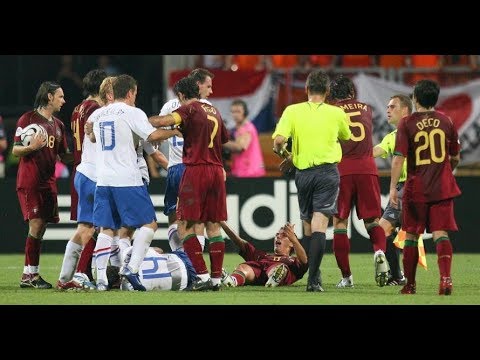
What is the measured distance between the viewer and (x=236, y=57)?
66.8 feet

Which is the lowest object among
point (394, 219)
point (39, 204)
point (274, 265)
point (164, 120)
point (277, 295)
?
point (277, 295)

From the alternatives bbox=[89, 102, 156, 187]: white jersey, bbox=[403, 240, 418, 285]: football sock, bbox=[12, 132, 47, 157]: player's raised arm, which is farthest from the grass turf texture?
bbox=[12, 132, 47, 157]: player's raised arm

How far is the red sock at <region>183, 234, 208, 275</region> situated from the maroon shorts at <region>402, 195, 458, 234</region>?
200cm

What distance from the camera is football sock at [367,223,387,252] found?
12438 millimetres

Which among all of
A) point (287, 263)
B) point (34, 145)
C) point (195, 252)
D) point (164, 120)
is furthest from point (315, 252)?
point (34, 145)

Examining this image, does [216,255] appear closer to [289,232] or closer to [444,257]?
[289,232]

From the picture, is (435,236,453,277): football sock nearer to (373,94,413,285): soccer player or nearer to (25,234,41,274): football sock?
(373,94,413,285): soccer player

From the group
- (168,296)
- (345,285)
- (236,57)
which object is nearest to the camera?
(168,296)

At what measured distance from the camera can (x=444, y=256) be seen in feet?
36.4

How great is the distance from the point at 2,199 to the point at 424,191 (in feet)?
26.3

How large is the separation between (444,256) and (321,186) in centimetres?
145

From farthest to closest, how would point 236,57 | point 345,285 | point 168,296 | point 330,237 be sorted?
point 236,57
point 330,237
point 345,285
point 168,296

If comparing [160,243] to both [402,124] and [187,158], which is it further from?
[402,124]

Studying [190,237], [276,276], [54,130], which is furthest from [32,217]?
[276,276]
